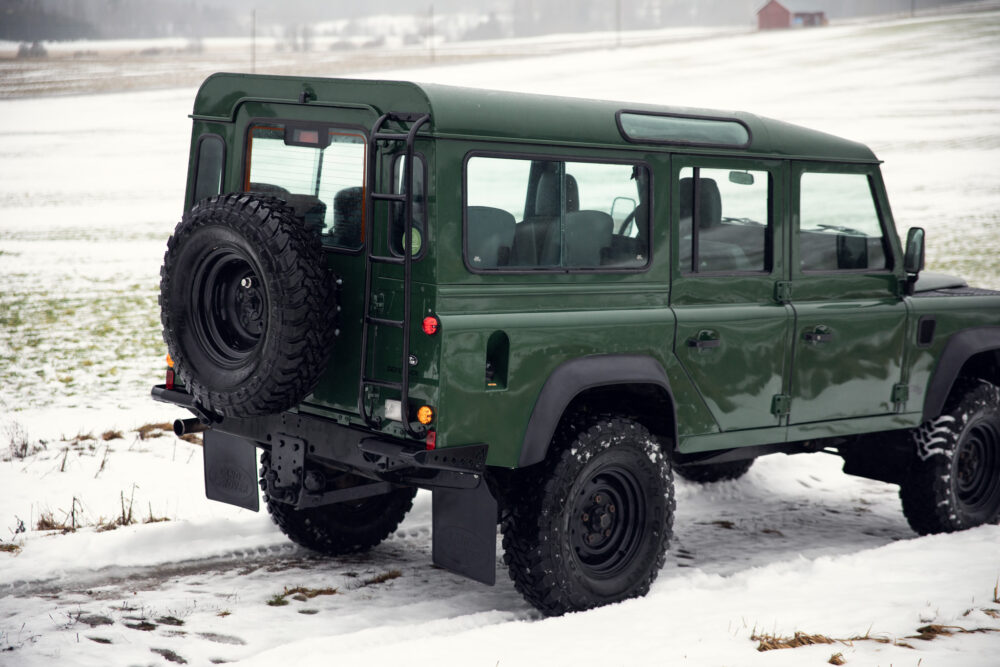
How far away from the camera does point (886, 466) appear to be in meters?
6.93

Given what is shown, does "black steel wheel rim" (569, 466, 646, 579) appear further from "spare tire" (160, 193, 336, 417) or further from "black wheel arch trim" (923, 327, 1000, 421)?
"black wheel arch trim" (923, 327, 1000, 421)

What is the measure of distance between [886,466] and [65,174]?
2544cm

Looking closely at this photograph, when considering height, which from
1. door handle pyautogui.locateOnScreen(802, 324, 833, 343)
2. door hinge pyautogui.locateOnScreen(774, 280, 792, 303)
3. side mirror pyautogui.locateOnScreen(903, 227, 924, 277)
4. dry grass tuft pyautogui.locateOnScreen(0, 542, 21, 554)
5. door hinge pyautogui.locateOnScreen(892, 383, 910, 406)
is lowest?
dry grass tuft pyautogui.locateOnScreen(0, 542, 21, 554)

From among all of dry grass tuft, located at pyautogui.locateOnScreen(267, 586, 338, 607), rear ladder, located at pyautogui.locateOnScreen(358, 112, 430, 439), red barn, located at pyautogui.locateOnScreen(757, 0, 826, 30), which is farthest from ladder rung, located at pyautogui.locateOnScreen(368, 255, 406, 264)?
red barn, located at pyautogui.locateOnScreen(757, 0, 826, 30)

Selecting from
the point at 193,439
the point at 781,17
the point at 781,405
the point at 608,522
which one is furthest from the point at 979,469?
the point at 781,17

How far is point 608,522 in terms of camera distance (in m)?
5.41

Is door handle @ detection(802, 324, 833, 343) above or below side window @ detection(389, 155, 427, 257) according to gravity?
below

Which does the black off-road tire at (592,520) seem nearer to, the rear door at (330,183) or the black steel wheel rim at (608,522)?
the black steel wheel rim at (608,522)

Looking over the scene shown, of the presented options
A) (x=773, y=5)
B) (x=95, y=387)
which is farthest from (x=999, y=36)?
(x=95, y=387)

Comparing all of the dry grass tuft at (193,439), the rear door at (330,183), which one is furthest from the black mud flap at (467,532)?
the dry grass tuft at (193,439)

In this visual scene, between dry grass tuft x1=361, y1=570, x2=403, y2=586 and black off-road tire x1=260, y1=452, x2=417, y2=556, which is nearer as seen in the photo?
dry grass tuft x1=361, y1=570, x2=403, y2=586

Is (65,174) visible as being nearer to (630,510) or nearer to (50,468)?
(50,468)

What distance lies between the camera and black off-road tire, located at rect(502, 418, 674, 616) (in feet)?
16.7

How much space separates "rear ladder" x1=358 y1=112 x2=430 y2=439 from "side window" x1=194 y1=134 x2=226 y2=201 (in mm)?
1122
